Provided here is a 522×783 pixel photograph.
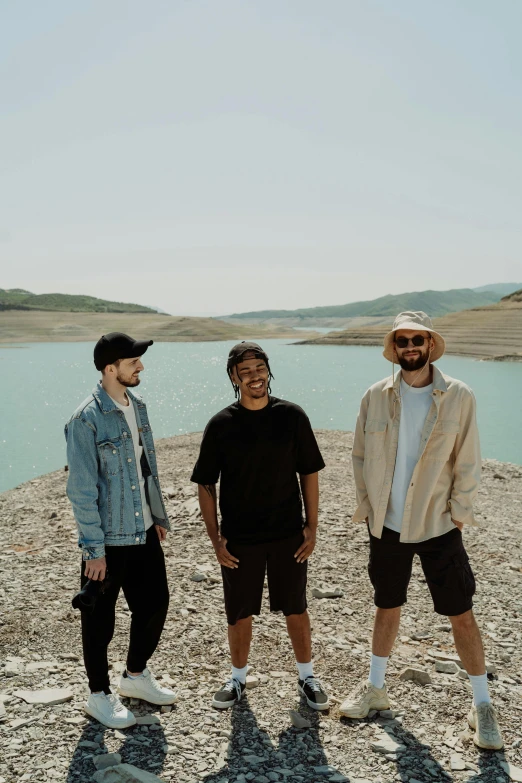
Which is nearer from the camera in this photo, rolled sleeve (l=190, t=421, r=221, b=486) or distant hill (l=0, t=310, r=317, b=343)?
rolled sleeve (l=190, t=421, r=221, b=486)

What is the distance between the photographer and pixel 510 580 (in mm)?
6070

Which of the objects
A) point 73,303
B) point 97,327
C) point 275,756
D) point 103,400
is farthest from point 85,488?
point 73,303

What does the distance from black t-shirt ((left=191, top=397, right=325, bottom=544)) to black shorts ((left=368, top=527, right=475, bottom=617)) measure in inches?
20.3

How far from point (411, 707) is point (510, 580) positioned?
9.17 feet

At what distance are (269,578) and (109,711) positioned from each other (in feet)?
3.68

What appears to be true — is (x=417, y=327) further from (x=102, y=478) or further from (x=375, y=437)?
(x=102, y=478)

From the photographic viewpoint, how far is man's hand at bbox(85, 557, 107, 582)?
3.30m

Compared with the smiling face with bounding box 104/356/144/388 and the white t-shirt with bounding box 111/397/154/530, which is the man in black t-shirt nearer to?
the white t-shirt with bounding box 111/397/154/530

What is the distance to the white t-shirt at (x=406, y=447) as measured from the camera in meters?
3.41

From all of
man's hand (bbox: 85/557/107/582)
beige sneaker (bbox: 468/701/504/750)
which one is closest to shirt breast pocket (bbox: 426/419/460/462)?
beige sneaker (bbox: 468/701/504/750)

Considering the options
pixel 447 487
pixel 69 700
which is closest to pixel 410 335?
pixel 447 487

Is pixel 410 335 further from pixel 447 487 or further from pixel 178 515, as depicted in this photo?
pixel 178 515

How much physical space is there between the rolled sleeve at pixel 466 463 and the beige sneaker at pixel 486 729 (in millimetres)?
994

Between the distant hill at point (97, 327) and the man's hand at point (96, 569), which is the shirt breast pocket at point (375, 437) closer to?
the man's hand at point (96, 569)
